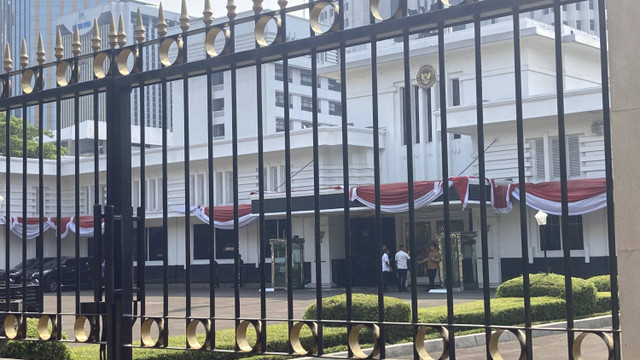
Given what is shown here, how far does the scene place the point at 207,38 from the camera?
19.1ft

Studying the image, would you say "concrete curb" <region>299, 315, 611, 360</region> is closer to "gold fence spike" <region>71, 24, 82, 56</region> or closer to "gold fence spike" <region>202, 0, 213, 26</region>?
"gold fence spike" <region>71, 24, 82, 56</region>

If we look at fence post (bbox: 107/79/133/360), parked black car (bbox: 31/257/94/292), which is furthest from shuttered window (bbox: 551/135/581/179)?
fence post (bbox: 107/79/133/360)

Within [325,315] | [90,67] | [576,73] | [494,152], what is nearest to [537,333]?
[325,315]

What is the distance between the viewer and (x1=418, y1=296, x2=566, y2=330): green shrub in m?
12.9

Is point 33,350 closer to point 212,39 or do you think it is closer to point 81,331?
point 81,331

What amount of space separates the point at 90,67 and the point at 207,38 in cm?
162

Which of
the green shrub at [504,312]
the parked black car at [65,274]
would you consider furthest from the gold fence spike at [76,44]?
the parked black car at [65,274]

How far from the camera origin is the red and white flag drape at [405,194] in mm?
22562

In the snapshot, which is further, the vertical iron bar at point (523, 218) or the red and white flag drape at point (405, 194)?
the red and white flag drape at point (405, 194)

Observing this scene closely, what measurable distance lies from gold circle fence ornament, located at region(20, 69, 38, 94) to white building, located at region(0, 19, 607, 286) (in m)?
15.8

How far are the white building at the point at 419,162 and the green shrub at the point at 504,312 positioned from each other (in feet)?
26.9

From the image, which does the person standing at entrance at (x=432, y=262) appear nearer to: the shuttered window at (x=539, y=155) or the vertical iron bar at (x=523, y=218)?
the shuttered window at (x=539, y=155)

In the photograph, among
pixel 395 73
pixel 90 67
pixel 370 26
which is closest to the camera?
pixel 370 26

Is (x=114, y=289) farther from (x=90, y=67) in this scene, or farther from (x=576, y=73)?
(x=576, y=73)
